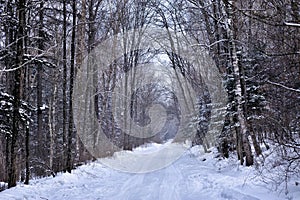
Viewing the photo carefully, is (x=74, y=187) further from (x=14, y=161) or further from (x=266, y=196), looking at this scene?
(x=266, y=196)

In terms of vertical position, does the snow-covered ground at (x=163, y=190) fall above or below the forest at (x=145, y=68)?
below

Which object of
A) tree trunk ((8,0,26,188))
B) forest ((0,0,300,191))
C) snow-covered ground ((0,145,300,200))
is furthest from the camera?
tree trunk ((8,0,26,188))

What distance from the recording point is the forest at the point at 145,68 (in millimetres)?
9352

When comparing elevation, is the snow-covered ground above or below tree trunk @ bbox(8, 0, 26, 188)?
below

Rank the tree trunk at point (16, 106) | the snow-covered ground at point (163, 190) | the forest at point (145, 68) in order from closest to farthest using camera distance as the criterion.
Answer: the snow-covered ground at point (163, 190), the forest at point (145, 68), the tree trunk at point (16, 106)

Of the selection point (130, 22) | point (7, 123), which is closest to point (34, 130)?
point (130, 22)

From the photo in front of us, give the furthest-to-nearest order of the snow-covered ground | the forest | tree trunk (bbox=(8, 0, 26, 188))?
tree trunk (bbox=(8, 0, 26, 188)), the forest, the snow-covered ground

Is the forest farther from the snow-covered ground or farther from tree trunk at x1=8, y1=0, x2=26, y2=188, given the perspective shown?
the snow-covered ground

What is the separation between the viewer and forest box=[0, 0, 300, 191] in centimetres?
935

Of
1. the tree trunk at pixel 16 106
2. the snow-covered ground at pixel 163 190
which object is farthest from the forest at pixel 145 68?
the snow-covered ground at pixel 163 190

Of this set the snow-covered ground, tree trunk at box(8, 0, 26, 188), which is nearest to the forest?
tree trunk at box(8, 0, 26, 188)

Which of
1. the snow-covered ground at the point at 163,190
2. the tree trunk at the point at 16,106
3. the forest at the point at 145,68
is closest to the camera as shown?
the snow-covered ground at the point at 163,190

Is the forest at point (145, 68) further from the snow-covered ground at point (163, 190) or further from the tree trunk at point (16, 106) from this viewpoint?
the snow-covered ground at point (163, 190)

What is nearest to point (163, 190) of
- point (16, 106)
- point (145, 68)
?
point (16, 106)
